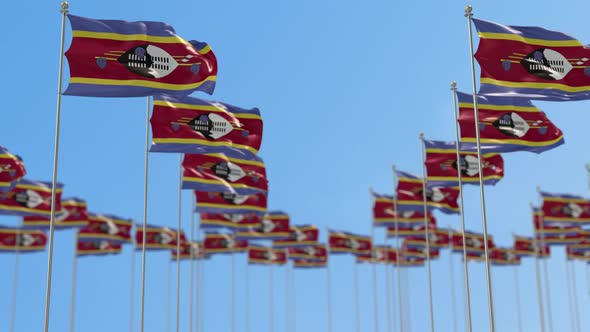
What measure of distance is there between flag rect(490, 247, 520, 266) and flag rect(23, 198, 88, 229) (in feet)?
103

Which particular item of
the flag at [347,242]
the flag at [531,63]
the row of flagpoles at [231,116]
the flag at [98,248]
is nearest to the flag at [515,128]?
the row of flagpoles at [231,116]

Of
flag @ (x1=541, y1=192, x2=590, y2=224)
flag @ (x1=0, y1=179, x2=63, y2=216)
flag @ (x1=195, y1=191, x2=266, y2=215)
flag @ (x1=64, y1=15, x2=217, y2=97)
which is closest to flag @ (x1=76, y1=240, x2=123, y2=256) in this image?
flag @ (x1=0, y1=179, x2=63, y2=216)

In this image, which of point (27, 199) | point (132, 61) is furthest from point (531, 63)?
point (27, 199)

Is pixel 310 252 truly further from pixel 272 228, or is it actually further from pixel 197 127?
pixel 197 127

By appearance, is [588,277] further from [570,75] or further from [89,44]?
[89,44]

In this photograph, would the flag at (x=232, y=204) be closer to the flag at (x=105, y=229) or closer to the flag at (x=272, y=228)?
the flag at (x=272, y=228)

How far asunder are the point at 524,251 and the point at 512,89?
145 feet

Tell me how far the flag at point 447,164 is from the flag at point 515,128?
5.59 meters

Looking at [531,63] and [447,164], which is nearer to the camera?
[531,63]

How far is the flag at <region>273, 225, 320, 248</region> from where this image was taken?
54.3 metres

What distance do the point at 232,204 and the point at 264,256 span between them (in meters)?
25.5

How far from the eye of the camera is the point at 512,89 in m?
21.2

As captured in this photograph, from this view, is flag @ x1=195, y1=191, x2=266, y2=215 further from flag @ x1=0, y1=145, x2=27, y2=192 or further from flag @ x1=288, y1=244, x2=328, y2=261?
flag @ x1=288, y1=244, x2=328, y2=261

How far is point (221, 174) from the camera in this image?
28688 millimetres
